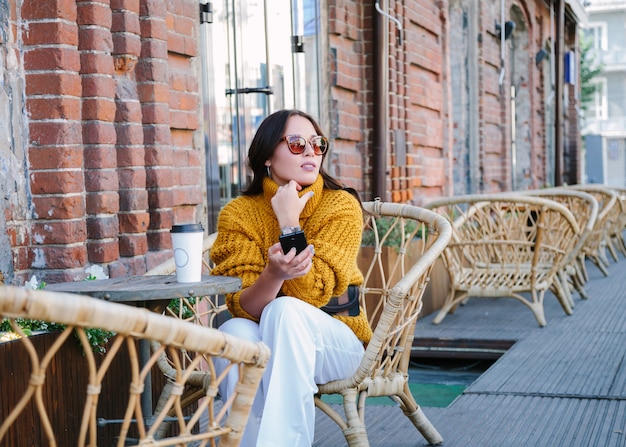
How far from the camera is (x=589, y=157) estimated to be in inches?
988

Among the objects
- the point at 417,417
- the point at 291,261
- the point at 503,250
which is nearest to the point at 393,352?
the point at 417,417

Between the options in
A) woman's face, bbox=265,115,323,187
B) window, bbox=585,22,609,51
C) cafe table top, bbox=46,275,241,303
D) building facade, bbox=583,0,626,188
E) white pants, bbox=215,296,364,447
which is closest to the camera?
cafe table top, bbox=46,275,241,303

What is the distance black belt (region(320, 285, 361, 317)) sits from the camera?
2.92 metres

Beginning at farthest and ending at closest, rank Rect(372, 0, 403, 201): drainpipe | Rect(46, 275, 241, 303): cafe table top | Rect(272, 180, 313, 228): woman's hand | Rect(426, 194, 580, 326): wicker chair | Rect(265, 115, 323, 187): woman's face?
Rect(372, 0, 403, 201): drainpipe → Rect(426, 194, 580, 326): wicker chair → Rect(265, 115, 323, 187): woman's face → Rect(272, 180, 313, 228): woman's hand → Rect(46, 275, 241, 303): cafe table top

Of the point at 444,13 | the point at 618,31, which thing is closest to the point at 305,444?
the point at 444,13

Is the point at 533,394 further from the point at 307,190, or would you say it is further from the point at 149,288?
the point at 149,288

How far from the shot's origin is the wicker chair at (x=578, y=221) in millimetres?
6512

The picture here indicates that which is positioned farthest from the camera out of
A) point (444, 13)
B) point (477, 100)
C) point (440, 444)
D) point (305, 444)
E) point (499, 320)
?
point (477, 100)

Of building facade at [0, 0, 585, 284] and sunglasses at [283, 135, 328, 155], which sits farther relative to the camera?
building facade at [0, 0, 585, 284]

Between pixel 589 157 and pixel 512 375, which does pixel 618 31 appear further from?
pixel 512 375

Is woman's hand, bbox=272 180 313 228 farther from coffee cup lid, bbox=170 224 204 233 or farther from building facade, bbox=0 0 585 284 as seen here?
building facade, bbox=0 0 585 284

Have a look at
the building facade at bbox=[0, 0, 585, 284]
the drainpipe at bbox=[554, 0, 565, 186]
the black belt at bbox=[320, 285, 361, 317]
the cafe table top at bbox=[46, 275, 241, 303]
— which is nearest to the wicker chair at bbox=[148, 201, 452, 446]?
the black belt at bbox=[320, 285, 361, 317]

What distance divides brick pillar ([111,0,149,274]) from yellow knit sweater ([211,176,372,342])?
2.79ft

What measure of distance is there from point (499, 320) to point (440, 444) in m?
2.93
